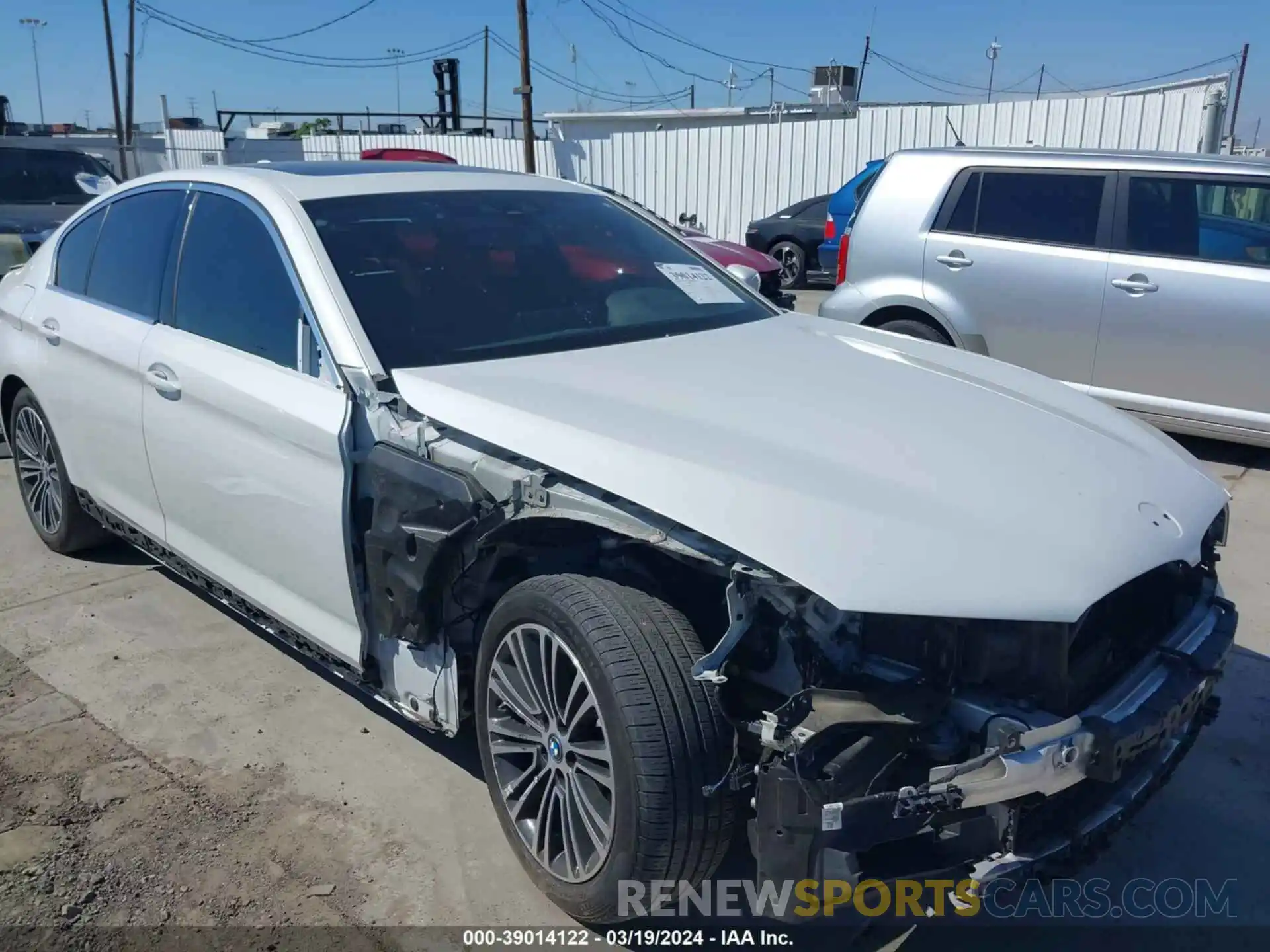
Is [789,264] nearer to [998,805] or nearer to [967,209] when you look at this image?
[967,209]

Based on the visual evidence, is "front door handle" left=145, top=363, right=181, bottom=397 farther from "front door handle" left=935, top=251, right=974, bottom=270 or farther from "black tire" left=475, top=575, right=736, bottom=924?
"front door handle" left=935, top=251, right=974, bottom=270

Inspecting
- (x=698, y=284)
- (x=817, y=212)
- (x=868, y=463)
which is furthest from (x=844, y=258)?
(x=817, y=212)

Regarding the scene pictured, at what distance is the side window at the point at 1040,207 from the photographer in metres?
6.25

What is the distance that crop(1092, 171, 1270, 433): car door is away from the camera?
18.8 ft

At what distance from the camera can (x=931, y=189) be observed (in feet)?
21.9

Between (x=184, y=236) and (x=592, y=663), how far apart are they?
2.46m

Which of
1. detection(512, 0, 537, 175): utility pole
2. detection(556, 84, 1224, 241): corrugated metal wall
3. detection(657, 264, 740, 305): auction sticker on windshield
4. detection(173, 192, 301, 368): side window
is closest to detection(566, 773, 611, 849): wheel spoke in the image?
detection(173, 192, 301, 368): side window

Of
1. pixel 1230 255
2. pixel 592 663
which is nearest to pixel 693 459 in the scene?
pixel 592 663

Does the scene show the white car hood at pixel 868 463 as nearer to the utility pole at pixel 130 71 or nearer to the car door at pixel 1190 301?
the car door at pixel 1190 301

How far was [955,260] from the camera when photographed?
6488 mm

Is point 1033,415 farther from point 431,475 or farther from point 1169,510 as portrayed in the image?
point 431,475

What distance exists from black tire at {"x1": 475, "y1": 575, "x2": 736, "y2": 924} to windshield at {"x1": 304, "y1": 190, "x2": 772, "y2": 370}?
3.27 feet

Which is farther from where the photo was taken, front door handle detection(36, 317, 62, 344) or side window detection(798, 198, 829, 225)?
side window detection(798, 198, 829, 225)

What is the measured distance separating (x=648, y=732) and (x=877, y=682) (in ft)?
1.55
